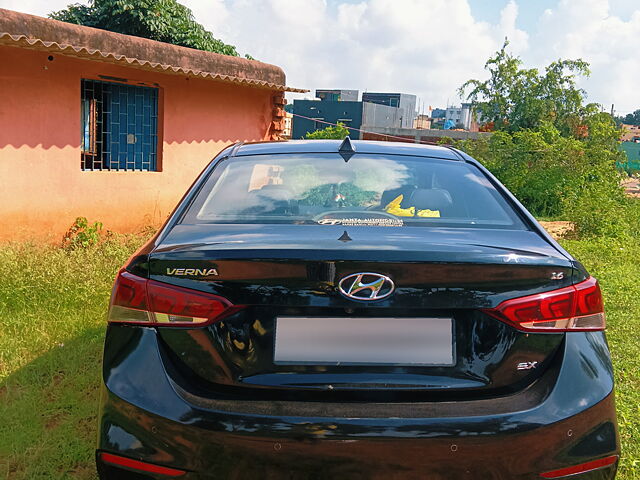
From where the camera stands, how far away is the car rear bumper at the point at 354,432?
1737 millimetres

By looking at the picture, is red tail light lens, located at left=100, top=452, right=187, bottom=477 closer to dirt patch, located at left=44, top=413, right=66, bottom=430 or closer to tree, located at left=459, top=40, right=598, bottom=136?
dirt patch, located at left=44, top=413, right=66, bottom=430

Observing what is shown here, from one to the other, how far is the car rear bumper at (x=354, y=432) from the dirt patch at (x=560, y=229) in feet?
28.1

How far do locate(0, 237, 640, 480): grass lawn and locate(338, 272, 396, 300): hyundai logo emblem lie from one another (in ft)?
5.68

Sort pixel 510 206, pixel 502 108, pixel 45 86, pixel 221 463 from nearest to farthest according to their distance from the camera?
pixel 221 463 → pixel 510 206 → pixel 45 86 → pixel 502 108

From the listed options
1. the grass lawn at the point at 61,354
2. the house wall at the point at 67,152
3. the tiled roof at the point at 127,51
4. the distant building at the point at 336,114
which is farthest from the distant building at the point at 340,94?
the grass lawn at the point at 61,354

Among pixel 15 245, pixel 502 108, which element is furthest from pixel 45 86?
pixel 502 108

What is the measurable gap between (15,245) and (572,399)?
600 centimetres

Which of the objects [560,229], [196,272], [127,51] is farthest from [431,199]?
A: [560,229]

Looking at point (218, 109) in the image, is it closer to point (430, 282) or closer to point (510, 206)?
point (510, 206)

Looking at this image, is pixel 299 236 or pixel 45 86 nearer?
pixel 299 236

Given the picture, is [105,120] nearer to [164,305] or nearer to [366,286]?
[164,305]

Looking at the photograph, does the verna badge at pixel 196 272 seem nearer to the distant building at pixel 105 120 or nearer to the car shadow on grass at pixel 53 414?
the car shadow on grass at pixel 53 414

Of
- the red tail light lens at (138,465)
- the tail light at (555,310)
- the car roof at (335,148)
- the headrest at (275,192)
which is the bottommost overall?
the red tail light lens at (138,465)

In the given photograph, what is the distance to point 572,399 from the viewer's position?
72.6 inches
